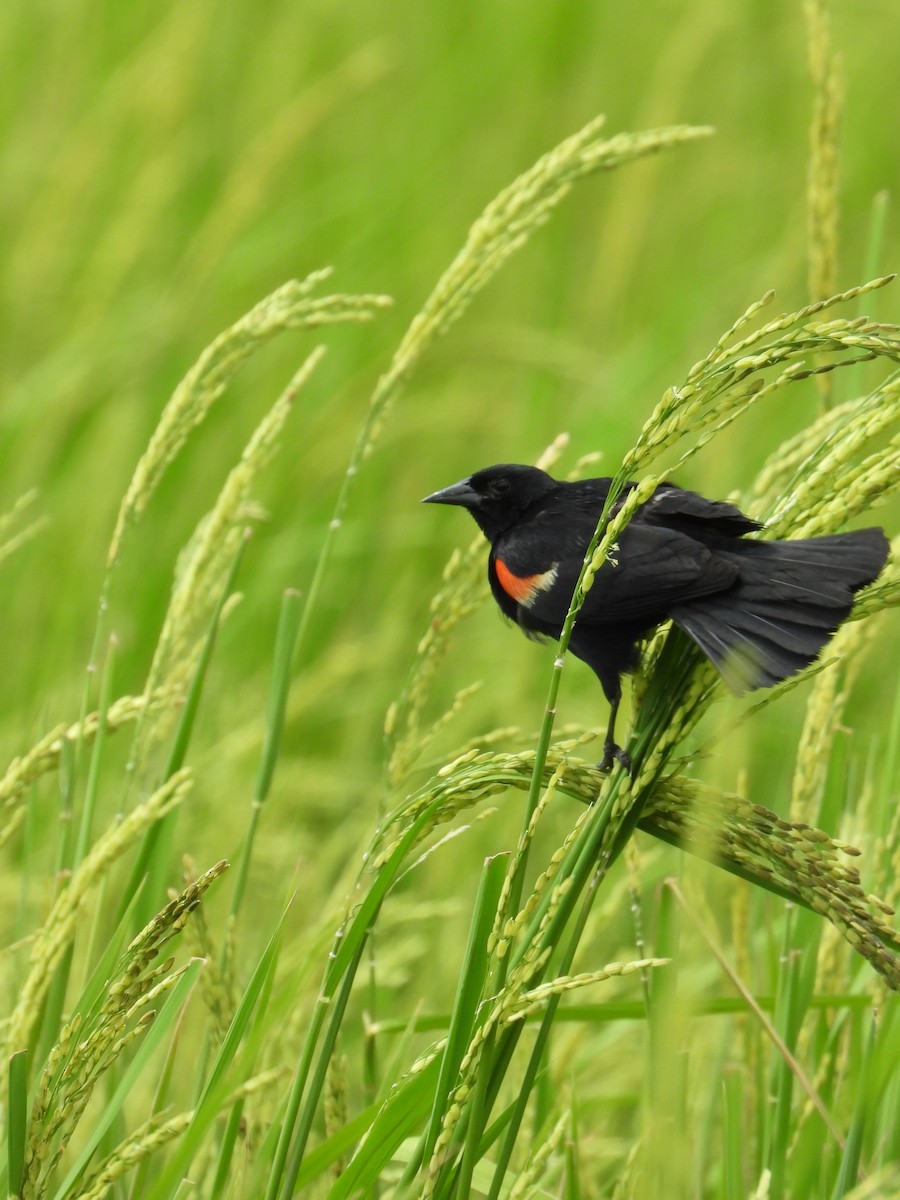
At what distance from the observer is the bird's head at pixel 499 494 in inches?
94.4

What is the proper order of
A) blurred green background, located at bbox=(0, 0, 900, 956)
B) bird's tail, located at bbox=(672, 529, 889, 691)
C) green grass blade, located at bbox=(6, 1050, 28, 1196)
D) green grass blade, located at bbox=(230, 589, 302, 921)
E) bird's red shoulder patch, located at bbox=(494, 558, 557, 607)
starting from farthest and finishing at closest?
blurred green background, located at bbox=(0, 0, 900, 956) → bird's red shoulder patch, located at bbox=(494, 558, 557, 607) → green grass blade, located at bbox=(230, 589, 302, 921) → bird's tail, located at bbox=(672, 529, 889, 691) → green grass blade, located at bbox=(6, 1050, 28, 1196)

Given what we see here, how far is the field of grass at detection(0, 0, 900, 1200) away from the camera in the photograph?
4.11ft

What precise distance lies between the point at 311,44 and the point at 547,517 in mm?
3725

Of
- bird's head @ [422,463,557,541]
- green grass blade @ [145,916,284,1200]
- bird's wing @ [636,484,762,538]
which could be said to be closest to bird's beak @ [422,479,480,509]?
bird's head @ [422,463,557,541]

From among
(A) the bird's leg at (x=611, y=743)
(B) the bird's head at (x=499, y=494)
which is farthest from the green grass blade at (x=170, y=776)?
(B) the bird's head at (x=499, y=494)

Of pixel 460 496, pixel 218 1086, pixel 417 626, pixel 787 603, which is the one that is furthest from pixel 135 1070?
pixel 417 626

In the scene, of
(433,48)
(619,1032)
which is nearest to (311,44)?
(433,48)

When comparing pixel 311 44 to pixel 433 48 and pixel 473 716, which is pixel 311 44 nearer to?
pixel 433 48

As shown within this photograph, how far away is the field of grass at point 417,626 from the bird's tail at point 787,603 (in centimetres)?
5

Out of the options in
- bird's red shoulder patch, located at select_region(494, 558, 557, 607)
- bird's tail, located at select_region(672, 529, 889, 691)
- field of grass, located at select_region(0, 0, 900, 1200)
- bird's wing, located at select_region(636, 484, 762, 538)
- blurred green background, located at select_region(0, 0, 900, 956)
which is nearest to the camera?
field of grass, located at select_region(0, 0, 900, 1200)

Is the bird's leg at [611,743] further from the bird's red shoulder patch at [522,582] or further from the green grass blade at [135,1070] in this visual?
the green grass blade at [135,1070]

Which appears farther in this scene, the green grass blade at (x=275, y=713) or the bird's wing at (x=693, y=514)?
the bird's wing at (x=693, y=514)

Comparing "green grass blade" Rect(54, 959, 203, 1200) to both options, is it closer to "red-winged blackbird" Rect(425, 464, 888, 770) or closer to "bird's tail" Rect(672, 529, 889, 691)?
"red-winged blackbird" Rect(425, 464, 888, 770)

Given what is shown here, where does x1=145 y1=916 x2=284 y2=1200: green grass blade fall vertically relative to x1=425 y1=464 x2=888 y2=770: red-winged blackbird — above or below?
below
